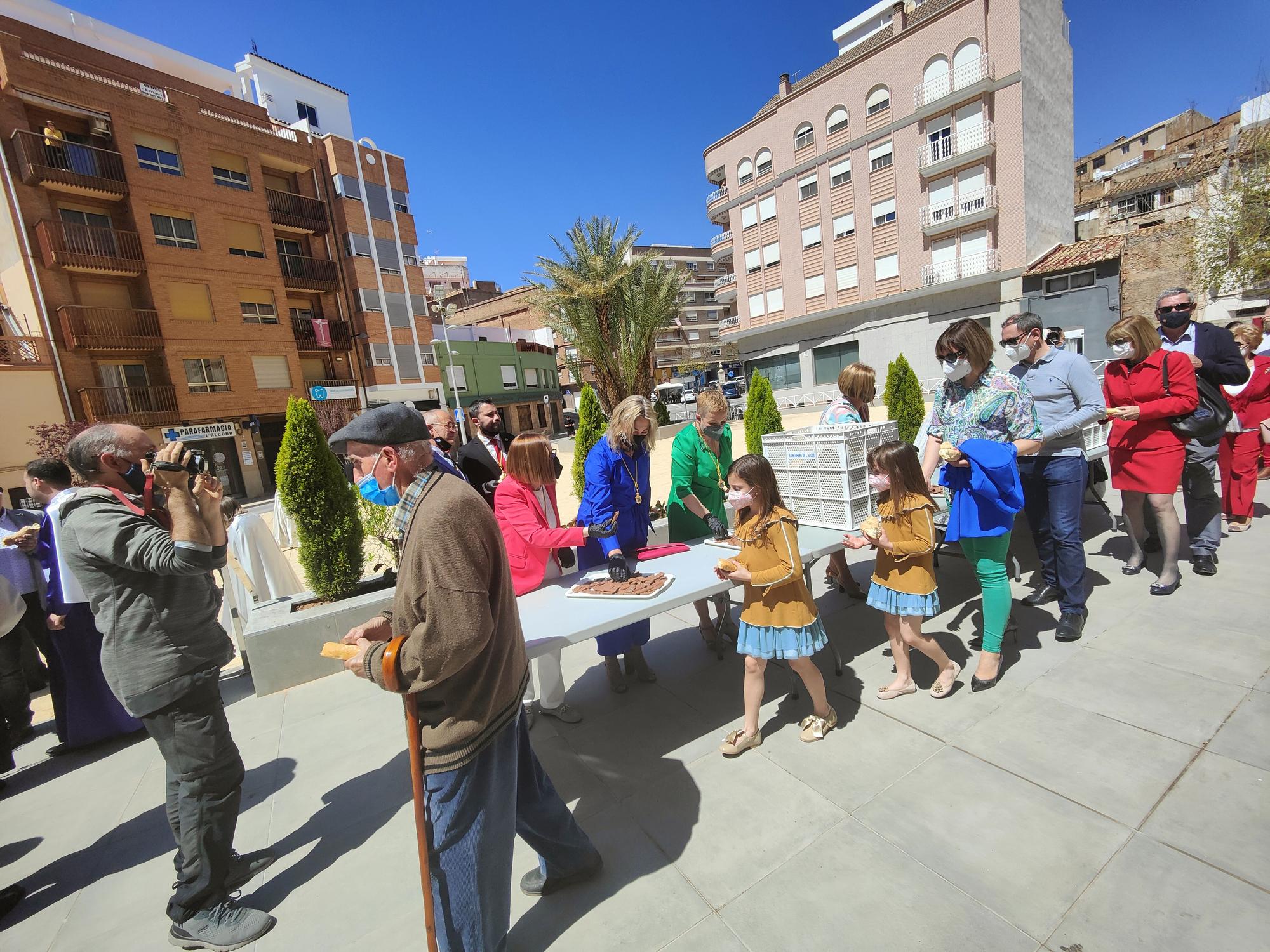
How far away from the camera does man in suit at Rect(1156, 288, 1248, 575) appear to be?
417 cm

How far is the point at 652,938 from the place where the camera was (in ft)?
6.42

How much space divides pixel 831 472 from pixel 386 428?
315 centimetres

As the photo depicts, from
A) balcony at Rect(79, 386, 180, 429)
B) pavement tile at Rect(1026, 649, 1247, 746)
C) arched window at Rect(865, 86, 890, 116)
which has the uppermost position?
arched window at Rect(865, 86, 890, 116)

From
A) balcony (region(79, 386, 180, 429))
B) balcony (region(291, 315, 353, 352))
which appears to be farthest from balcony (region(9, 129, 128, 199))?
balcony (region(291, 315, 353, 352))

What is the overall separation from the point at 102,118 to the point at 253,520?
988 inches

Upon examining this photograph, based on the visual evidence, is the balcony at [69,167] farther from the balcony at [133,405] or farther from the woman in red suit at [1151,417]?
Answer: the woman in red suit at [1151,417]

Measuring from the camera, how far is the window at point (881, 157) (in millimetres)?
26750

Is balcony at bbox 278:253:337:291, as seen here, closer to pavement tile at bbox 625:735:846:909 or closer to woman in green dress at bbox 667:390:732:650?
woman in green dress at bbox 667:390:732:650

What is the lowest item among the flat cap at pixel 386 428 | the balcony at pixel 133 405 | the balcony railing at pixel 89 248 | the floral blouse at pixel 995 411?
the floral blouse at pixel 995 411

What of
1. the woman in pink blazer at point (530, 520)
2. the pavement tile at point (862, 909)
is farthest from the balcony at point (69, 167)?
the pavement tile at point (862, 909)

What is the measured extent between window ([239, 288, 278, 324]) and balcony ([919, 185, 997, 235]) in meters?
29.8

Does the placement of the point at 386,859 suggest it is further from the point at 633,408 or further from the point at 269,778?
the point at 633,408

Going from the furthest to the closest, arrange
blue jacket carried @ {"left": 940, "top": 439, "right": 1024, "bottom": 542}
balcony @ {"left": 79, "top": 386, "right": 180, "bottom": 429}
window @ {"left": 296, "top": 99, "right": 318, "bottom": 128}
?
1. window @ {"left": 296, "top": 99, "right": 318, "bottom": 128}
2. balcony @ {"left": 79, "top": 386, "right": 180, "bottom": 429}
3. blue jacket carried @ {"left": 940, "top": 439, "right": 1024, "bottom": 542}

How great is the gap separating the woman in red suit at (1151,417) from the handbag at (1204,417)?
2.1 inches
